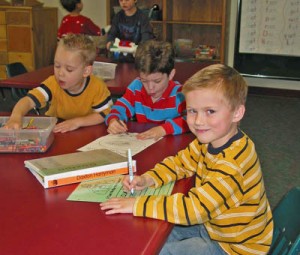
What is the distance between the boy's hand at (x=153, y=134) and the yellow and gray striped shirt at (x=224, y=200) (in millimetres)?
330

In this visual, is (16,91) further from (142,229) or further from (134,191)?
(142,229)

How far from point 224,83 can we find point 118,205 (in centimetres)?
46

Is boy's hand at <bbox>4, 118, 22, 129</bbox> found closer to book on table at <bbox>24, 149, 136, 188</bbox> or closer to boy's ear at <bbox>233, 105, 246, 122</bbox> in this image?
book on table at <bbox>24, 149, 136, 188</bbox>

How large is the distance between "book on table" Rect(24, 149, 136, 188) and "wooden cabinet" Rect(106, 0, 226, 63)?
4.16 metres

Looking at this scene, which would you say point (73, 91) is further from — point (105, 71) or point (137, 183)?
point (137, 183)

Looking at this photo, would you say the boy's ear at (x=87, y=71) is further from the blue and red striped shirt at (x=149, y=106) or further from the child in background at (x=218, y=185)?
the child in background at (x=218, y=185)

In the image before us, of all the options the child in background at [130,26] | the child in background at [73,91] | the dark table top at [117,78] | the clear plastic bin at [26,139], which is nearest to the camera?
the clear plastic bin at [26,139]

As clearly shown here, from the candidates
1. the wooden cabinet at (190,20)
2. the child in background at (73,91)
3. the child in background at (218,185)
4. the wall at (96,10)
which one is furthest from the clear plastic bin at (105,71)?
the wall at (96,10)

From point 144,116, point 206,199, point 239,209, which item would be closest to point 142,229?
point 206,199

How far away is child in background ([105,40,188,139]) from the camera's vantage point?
6.56 ft

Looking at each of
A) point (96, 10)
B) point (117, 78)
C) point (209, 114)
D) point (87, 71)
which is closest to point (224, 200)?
point (209, 114)

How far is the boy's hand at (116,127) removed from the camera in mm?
1842

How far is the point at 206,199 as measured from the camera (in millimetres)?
1188

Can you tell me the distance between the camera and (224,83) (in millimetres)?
1291
